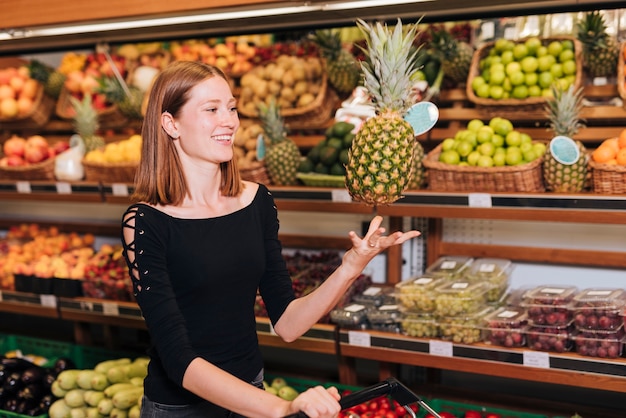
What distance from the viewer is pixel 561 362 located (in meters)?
2.46

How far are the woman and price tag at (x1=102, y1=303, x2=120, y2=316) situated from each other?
60.7 inches

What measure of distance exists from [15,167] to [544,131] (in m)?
2.90

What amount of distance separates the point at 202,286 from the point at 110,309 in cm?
182

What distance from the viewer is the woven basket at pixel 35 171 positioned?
378 centimetres

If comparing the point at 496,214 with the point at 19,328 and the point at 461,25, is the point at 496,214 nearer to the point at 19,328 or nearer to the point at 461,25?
the point at 461,25

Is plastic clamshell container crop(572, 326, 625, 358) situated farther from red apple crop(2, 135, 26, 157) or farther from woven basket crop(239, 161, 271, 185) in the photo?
red apple crop(2, 135, 26, 157)

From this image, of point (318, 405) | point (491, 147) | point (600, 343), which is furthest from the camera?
point (491, 147)

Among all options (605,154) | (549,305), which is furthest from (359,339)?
(605,154)

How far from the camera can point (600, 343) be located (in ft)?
8.03

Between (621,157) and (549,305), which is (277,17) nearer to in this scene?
(621,157)

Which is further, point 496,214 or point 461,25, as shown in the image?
point 461,25

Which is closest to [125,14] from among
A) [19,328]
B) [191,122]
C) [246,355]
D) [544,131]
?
[191,122]

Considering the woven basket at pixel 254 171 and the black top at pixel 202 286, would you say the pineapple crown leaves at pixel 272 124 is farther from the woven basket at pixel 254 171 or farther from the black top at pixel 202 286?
the black top at pixel 202 286

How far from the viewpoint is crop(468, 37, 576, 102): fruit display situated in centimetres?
292
